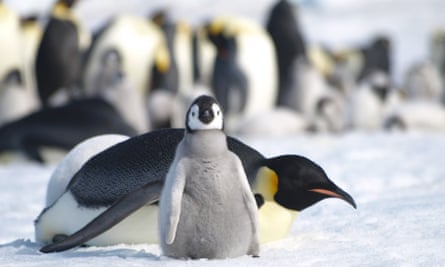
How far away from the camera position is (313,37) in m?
39.3

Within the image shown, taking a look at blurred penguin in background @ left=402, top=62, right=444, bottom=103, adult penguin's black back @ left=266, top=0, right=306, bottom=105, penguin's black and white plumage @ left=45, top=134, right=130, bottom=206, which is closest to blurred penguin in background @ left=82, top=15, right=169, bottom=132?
adult penguin's black back @ left=266, top=0, right=306, bottom=105

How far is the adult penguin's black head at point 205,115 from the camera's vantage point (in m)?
2.83

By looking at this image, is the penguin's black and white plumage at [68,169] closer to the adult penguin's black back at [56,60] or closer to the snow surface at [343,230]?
the snow surface at [343,230]

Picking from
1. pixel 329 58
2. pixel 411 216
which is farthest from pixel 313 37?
pixel 411 216

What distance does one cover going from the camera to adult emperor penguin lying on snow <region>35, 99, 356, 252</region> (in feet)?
10.2

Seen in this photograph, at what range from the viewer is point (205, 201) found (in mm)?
2887

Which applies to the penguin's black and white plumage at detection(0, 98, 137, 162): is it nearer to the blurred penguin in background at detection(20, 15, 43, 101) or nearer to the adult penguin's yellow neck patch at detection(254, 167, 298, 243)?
the adult penguin's yellow neck patch at detection(254, 167, 298, 243)

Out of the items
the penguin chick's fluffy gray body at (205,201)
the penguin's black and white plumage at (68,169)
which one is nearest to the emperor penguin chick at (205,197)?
the penguin chick's fluffy gray body at (205,201)

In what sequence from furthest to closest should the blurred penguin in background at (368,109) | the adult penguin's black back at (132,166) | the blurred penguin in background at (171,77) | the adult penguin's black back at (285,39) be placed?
the blurred penguin in background at (368,109) → the adult penguin's black back at (285,39) → the blurred penguin in background at (171,77) → the adult penguin's black back at (132,166)

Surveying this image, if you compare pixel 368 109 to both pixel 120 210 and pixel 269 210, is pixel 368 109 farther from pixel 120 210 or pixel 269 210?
pixel 120 210

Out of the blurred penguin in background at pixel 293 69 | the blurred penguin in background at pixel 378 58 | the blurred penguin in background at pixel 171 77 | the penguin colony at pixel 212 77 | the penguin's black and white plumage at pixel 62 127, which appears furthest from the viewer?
the blurred penguin in background at pixel 378 58

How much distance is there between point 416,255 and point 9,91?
7.91 meters

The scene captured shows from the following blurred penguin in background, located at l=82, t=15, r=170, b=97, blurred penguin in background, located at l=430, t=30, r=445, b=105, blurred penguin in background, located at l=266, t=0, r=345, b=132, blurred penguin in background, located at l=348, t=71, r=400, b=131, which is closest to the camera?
blurred penguin in background, located at l=82, t=15, r=170, b=97

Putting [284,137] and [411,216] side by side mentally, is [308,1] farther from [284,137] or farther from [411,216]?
[411,216]
